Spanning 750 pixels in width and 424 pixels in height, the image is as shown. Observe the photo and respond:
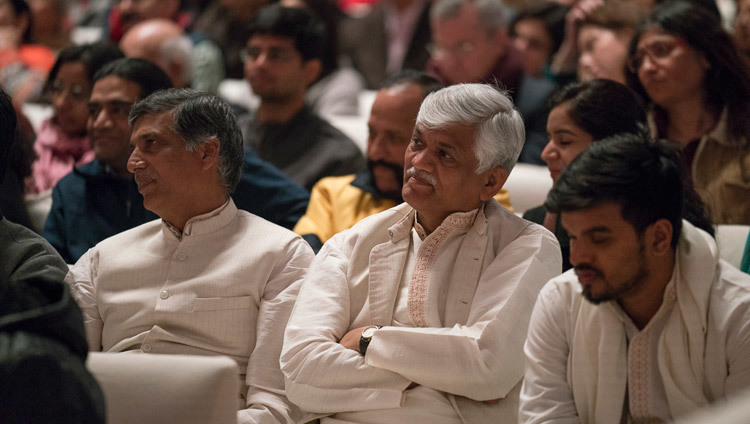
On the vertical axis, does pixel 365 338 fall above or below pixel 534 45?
above

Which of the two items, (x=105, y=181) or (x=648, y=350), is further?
(x=105, y=181)

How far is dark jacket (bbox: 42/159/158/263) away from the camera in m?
3.08

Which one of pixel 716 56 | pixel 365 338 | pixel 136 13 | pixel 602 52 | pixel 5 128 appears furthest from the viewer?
pixel 136 13

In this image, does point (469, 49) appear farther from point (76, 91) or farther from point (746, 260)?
point (746, 260)

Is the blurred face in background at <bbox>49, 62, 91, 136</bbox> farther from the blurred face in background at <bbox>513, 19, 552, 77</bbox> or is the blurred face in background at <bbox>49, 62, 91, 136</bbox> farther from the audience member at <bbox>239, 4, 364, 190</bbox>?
the blurred face in background at <bbox>513, 19, 552, 77</bbox>

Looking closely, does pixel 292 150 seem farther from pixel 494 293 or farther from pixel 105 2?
pixel 105 2

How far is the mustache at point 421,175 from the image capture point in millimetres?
2340

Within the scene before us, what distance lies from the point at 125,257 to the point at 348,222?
2.86 ft

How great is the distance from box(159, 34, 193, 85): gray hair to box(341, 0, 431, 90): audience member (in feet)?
4.94

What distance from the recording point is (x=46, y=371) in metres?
1.62

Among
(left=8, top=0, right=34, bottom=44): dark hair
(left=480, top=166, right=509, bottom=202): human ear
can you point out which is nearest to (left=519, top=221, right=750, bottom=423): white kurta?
(left=480, top=166, right=509, bottom=202): human ear

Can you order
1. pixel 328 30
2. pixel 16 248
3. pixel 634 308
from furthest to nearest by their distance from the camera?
pixel 328 30 → pixel 16 248 → pixel 634 308

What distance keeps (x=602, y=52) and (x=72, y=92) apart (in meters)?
2.13

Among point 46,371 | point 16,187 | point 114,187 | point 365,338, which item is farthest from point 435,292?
point 16,187
